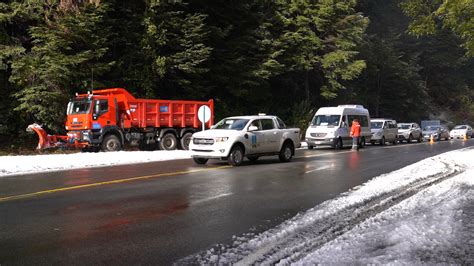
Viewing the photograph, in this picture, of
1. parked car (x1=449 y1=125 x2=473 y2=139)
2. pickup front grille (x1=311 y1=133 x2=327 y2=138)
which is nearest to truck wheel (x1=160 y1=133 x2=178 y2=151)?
pickup front grille (x1=311 y1=133 x2=327 y2=138)

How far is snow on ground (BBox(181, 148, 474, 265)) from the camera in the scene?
197 inches

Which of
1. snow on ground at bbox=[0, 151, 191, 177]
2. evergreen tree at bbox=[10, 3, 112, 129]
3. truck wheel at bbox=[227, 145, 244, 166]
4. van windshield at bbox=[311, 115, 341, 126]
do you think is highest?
evergreen tree at bbox=[10, 3, 112, 129]

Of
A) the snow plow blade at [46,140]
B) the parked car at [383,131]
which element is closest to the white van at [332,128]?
the parked car at [383,131]

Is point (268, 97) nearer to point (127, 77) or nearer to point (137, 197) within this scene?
point (127, 77)

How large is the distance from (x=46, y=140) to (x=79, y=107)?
220 centimetres

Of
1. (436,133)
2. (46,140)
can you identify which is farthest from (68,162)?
(436,133)

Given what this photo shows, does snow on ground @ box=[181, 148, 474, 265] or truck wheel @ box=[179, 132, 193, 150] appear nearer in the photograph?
snow on ground @ box=[181, 148, 474, 265]

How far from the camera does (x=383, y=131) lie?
33562 millimetres

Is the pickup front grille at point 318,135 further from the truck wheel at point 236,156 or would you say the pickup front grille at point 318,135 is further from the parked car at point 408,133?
the parked car at point 408,133

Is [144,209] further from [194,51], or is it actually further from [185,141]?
[194,51]

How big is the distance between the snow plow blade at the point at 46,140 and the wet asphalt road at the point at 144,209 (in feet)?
26.0

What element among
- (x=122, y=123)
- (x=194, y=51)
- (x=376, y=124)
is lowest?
(x=122, y=123)

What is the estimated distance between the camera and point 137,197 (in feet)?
30.9

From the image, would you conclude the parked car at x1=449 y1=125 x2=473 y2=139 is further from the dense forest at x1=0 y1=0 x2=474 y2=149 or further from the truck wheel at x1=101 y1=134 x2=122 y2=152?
the truck wheel at x1=101 y1=134 x2=122 y2=152
